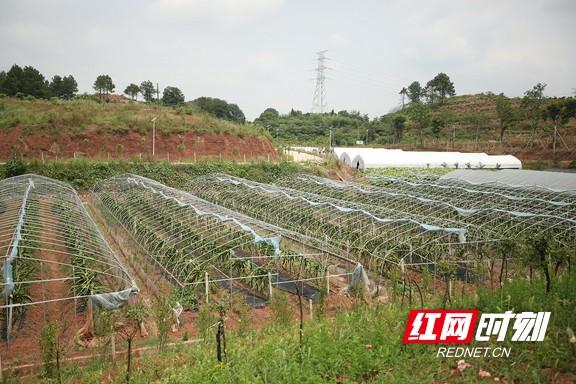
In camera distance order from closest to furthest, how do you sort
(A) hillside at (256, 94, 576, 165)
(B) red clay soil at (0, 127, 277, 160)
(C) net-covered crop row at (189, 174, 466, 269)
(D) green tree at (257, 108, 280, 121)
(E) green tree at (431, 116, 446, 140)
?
(C) net-covered crop row at (189, 174, 466, 269) < (B) red clay soil at (0, 127, 277, 160) < (A) hillside at (256, 94, 576, 165) < (E) green tree at (431, 116, 446, 140) < (D) green tree at (257, 108, 280, 121)

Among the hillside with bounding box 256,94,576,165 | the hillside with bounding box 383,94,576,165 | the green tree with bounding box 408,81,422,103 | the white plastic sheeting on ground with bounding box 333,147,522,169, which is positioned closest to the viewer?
the white plastic sheeting on ground with bounding box 333,147,522,169

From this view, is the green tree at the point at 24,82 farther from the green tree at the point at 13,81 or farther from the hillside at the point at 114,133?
the hillside at the point at 114,133

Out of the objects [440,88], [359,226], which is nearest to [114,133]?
[359,226]

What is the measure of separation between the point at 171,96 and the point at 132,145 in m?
34.6

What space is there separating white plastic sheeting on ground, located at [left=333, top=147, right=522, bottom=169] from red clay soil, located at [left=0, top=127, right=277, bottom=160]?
27.4ft

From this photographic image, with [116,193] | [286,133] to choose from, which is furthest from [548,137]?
[116,193]

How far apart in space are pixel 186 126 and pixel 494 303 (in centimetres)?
3767

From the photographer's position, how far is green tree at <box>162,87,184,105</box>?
69.1 meters

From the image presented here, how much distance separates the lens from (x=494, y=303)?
6.54 meters

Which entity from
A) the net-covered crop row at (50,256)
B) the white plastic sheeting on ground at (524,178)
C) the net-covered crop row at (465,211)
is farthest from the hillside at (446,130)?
the net-covered crop row at (50,256)

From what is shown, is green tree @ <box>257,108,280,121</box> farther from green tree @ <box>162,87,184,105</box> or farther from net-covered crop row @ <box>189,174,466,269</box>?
net-covered crop row @ <box>189,174,466,269</box>

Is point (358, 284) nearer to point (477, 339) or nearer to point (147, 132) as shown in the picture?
point (477, 339)

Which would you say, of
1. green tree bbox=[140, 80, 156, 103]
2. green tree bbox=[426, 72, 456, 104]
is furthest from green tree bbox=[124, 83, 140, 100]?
green tree bbox=[426, 72, 456, 104]

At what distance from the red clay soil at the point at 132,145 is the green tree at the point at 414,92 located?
7229 centimetres
